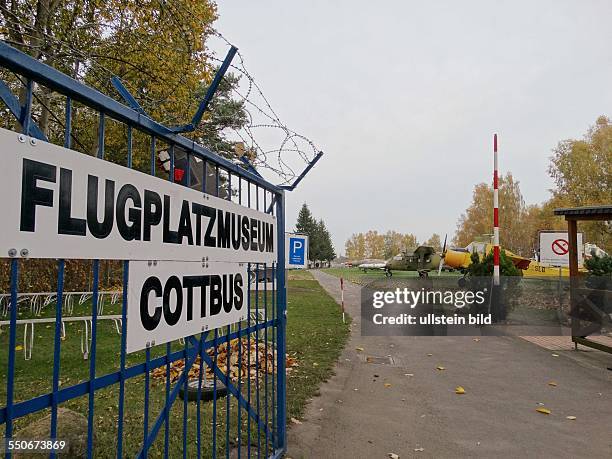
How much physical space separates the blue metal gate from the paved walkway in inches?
31.4

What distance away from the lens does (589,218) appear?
7820 mm

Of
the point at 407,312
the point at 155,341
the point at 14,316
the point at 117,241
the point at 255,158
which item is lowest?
the point at 407,312

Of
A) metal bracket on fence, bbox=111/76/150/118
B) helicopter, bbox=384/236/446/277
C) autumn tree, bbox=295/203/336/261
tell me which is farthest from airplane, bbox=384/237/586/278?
autumn tree, bbox=295/203/336/261

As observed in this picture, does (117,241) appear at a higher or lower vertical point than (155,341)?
higher

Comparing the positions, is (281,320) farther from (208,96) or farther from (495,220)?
(495,220)

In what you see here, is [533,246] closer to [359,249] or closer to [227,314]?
[227,314]

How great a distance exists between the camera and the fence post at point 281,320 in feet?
12.2

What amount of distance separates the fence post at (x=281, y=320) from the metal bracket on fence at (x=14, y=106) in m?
2.45

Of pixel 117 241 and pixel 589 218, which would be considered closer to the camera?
pixel 117 241

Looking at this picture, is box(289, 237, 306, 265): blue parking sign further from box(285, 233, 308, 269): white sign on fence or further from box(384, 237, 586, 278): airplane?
box(384, 237, 586, 278): airplane

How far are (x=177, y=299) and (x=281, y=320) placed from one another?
5.51 ft

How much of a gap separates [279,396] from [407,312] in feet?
35.8

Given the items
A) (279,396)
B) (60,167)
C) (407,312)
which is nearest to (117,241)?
(60,167)

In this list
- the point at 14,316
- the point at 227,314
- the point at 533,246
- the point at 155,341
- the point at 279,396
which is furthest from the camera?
the point at 533,246
